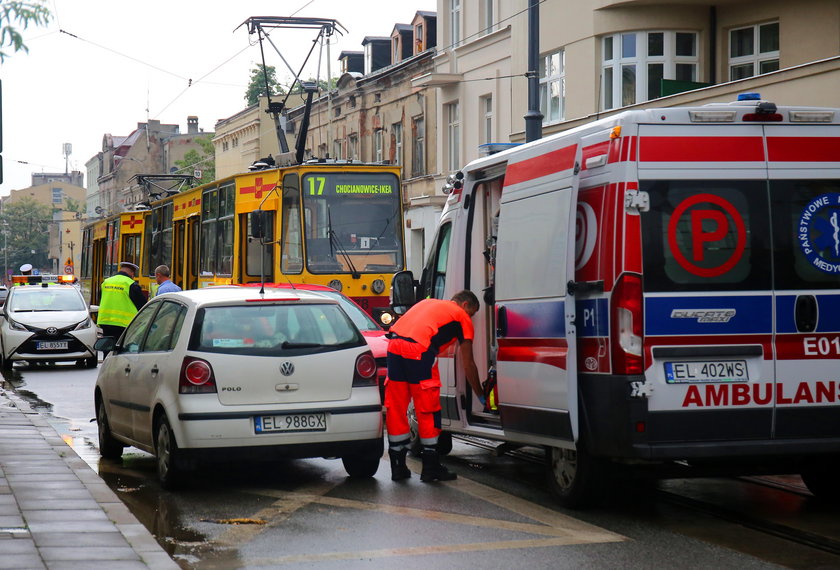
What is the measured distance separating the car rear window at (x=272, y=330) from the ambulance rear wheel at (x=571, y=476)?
1988 mm

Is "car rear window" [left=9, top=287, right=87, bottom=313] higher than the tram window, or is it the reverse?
the tram window

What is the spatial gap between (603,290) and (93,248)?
3574cm

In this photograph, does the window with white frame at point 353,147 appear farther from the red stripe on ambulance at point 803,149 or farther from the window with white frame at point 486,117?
the red stripe on ambulance at point 803,149

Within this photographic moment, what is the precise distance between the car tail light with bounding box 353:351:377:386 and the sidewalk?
2001 mm

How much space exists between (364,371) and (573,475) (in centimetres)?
210

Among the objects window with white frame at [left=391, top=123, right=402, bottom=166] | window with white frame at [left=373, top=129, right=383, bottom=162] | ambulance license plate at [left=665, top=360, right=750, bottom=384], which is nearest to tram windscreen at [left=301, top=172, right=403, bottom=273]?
ambulance license plate at [left=665, top=360, right=750, bottom=384]

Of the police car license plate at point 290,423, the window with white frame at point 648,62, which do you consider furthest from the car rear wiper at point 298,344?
the window with white frame at point 648,62

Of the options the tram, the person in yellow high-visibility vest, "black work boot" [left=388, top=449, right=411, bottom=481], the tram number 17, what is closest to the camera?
"black work boot" [left=388, top=449, right=411, bottom=481]

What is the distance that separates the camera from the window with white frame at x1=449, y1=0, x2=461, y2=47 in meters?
37.3

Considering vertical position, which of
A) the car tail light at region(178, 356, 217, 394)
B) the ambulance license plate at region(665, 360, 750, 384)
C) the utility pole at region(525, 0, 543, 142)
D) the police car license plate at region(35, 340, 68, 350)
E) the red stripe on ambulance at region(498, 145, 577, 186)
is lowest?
the police car license plate at region(35, 340, 68, 350)

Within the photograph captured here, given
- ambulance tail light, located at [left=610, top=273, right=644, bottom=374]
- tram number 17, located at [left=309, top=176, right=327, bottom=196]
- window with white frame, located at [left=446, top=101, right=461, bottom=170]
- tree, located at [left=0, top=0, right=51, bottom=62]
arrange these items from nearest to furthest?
tree, located at [left=0, top=0, right=51, bottom=62] < ambulance tail light, located at [left=610, top=273, right=644, bottom=374] < tram number 17, located at [left=309, top=176, right=327, bottom=196] < window with white frame, located at [left=446, top=101, right=461, bottom=170]

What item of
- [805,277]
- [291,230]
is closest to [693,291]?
[805,277]

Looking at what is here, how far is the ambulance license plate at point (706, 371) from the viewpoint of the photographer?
7812 millimetres

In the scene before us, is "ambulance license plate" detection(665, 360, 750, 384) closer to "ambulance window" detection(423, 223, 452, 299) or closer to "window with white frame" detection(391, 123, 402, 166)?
"ambulance window" detection(423, 223, 452, 299)
